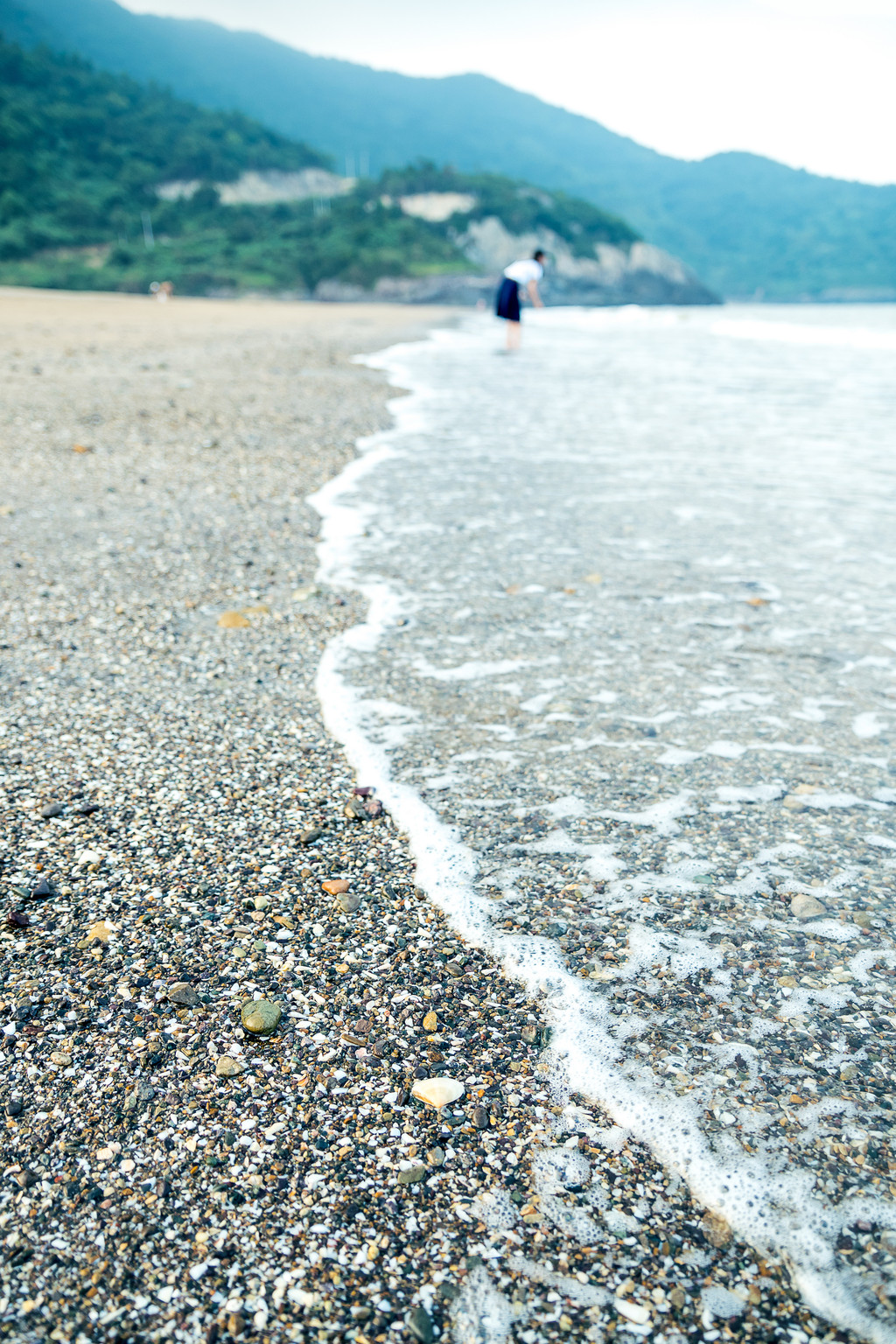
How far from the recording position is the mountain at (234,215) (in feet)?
230

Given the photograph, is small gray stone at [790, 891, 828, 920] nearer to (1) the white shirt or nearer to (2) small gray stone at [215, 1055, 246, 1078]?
(2) small gray stone at [215, 1055, 246, 1078]

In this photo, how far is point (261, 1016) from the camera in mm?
2201

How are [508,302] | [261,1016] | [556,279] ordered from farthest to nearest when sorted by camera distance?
[556,279]
[508,302]
[261,1016]

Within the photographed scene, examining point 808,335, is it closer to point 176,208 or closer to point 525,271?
point 525,271

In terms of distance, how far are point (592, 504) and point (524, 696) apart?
4222 millimetres

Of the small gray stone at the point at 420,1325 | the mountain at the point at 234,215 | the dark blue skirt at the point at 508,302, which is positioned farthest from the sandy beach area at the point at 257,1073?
the mountain at the point at 234,215

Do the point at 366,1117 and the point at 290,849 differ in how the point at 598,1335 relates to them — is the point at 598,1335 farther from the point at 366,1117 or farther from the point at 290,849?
the point at 290,849

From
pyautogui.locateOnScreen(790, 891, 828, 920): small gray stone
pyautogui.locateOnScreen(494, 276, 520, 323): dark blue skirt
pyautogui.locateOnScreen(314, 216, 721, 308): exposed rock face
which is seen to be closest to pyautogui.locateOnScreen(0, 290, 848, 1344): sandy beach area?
pyautogui.locateOnScreen(790, 891, 828, 920): small gray stone

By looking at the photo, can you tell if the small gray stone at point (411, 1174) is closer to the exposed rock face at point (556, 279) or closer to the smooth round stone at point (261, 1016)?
the smooth round stone at point (261, 1016)

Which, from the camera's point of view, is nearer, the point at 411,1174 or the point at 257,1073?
the point at 411,1174

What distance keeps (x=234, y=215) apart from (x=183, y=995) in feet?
334

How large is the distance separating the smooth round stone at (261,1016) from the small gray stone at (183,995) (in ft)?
0.49

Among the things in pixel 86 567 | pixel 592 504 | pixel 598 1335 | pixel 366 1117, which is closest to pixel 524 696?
pixel 366 1117

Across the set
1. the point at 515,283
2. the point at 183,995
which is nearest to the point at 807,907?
the point at 183,995
